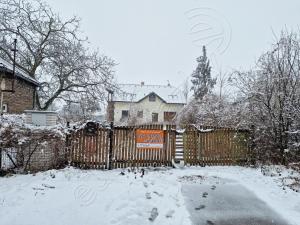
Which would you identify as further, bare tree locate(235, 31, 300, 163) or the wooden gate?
bare tree locate(235, 31, 300, 163)

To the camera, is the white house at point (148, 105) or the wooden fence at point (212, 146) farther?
the white house at point (148, 105)

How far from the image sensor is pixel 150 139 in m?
8.53

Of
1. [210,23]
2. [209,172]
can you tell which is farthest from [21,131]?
[210,23]

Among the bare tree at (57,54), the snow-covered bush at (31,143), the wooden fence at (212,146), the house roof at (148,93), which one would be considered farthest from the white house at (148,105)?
the snow-covered bush at (31,143)

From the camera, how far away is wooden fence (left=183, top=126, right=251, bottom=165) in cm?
888

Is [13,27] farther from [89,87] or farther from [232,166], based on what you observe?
[232,166]

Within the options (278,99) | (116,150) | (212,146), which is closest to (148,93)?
(278,99)

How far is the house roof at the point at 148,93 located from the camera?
34.6 meters

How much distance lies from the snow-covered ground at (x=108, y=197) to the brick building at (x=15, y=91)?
265 inches

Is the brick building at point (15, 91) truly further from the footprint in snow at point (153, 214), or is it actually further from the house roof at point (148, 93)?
the house roof at point (148, 93)

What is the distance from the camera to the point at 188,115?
20656 mm

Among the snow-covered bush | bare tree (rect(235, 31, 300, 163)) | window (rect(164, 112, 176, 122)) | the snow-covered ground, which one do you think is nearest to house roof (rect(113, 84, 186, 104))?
window (rect(164, 112, 176, 122))

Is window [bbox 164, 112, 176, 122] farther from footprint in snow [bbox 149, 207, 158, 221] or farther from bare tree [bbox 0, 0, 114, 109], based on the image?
footprint in snow [bbox 149, 207, 158, 221]

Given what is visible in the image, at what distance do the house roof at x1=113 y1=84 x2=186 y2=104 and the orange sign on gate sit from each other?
84.1 ft
